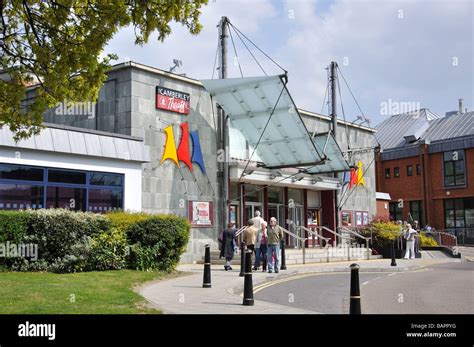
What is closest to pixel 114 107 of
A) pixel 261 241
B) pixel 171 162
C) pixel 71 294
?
pixel 171 162

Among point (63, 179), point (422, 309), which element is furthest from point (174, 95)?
point (422, 309)

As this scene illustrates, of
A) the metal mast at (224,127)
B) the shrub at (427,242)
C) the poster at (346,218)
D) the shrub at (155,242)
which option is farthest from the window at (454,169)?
the shrub at (155,242)

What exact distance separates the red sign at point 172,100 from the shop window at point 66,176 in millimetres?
4706

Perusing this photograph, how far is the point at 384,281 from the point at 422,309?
6124mm

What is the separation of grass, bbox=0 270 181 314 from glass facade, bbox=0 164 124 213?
4.36 meters

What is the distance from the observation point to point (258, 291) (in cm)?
1407

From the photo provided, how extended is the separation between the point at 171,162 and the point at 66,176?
16.0 feet

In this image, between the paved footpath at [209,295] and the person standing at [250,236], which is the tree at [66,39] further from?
the person standing at [250,236]

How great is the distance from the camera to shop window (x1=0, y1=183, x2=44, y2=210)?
17500mm

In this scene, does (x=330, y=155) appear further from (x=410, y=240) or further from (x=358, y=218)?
(x=358, y=218)

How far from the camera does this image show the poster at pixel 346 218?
113ft

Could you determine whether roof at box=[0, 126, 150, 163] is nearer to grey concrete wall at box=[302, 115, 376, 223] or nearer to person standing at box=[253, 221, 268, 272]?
person standing at box=[253, 221, 268, 272]

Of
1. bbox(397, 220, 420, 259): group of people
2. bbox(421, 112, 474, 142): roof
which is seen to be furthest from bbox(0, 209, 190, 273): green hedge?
bbox(421, 112, 474, 142): roof
